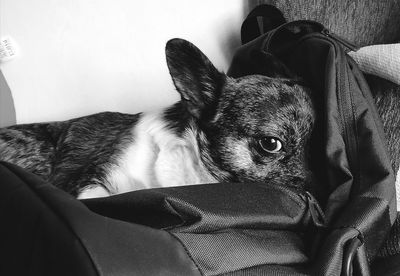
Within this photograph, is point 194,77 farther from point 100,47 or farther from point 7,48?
point 7,48

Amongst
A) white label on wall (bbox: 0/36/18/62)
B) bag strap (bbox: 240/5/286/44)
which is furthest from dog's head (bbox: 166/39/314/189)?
white label on wall (bbox: 0/36/18/62)

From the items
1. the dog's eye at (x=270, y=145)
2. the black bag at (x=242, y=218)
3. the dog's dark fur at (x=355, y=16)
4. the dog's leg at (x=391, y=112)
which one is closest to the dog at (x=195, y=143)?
the dog's eye at (x=270, y=145)

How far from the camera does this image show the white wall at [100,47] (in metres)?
1.74

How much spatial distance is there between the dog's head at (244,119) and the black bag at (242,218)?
7 centimetres

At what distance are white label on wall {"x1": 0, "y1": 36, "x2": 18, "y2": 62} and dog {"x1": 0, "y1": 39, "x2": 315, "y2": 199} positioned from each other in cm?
40

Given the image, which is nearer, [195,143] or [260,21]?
[195,143]

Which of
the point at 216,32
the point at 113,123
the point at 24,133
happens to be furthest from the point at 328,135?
the point at 24,133

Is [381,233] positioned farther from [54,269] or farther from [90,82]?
[90,82]

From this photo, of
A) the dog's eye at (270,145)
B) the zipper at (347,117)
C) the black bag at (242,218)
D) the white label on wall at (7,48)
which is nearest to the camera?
the black bag at (242,218)

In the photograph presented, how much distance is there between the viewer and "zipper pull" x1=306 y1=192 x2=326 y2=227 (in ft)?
3.38

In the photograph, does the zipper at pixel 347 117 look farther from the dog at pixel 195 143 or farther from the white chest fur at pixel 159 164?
the white chest fur at pixel 159 164

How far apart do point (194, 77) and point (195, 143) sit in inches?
8.1

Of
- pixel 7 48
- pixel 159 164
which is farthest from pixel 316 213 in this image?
pixel 7 48

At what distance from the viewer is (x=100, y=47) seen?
180 cm
